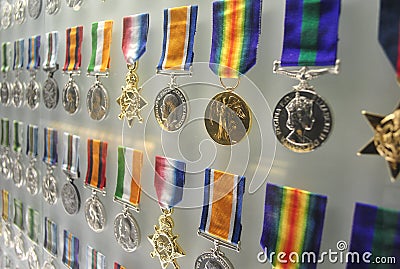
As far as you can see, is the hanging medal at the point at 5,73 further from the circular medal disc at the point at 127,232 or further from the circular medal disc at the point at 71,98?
the circular medal disc at the point at 127,232

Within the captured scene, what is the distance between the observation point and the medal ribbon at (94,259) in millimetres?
1482

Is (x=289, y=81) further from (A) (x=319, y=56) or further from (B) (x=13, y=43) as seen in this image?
(B) (x=13, y=43)

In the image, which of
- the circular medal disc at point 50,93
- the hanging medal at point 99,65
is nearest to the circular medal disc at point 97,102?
the hanging medal at point 99,65

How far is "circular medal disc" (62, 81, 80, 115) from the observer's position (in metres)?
1.57

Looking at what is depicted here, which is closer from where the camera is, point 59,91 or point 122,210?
point 122,210

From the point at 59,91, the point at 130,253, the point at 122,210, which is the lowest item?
the point at 130,253

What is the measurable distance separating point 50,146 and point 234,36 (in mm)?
1157

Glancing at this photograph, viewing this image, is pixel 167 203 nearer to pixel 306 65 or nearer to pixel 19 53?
pixel 306 65

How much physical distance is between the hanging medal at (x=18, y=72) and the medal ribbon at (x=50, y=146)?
0.35m

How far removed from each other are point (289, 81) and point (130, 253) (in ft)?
2.68

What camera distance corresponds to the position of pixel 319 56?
79cm

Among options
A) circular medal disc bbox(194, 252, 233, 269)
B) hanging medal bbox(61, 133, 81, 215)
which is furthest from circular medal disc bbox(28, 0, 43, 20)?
circular medal disc bbox(194, 252, 233, 269)

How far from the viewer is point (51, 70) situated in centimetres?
174

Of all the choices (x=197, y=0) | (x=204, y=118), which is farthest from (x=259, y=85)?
(x=197, y=0)
